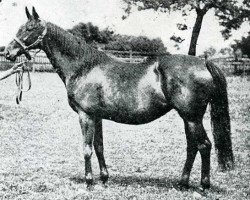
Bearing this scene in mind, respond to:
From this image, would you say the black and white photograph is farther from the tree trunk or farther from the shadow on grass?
the tree trunk

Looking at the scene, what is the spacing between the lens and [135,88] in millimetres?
5863

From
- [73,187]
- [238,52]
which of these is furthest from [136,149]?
[238,52]

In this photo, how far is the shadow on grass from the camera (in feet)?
19.9

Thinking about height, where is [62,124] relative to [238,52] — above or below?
below

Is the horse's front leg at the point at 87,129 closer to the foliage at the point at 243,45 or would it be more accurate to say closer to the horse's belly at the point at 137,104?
the horse's belly at the point at 137,104

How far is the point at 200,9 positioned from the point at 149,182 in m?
11.7

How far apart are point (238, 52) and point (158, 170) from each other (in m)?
17.6

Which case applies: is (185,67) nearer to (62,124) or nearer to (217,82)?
(217,82)

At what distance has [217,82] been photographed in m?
5.79

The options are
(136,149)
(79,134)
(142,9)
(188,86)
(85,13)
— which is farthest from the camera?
(142,9)

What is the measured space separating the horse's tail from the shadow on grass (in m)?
0.47

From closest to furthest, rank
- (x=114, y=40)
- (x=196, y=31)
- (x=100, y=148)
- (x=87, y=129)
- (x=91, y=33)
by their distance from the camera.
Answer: (x=87, y=129) < (x=100, y=148) < (x=196, y=31) < (x=91, y=33) < (x=114, y=40)

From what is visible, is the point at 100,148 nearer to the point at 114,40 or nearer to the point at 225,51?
the point at 225,51

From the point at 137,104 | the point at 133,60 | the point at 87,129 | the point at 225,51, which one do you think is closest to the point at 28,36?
the point at 87,129
